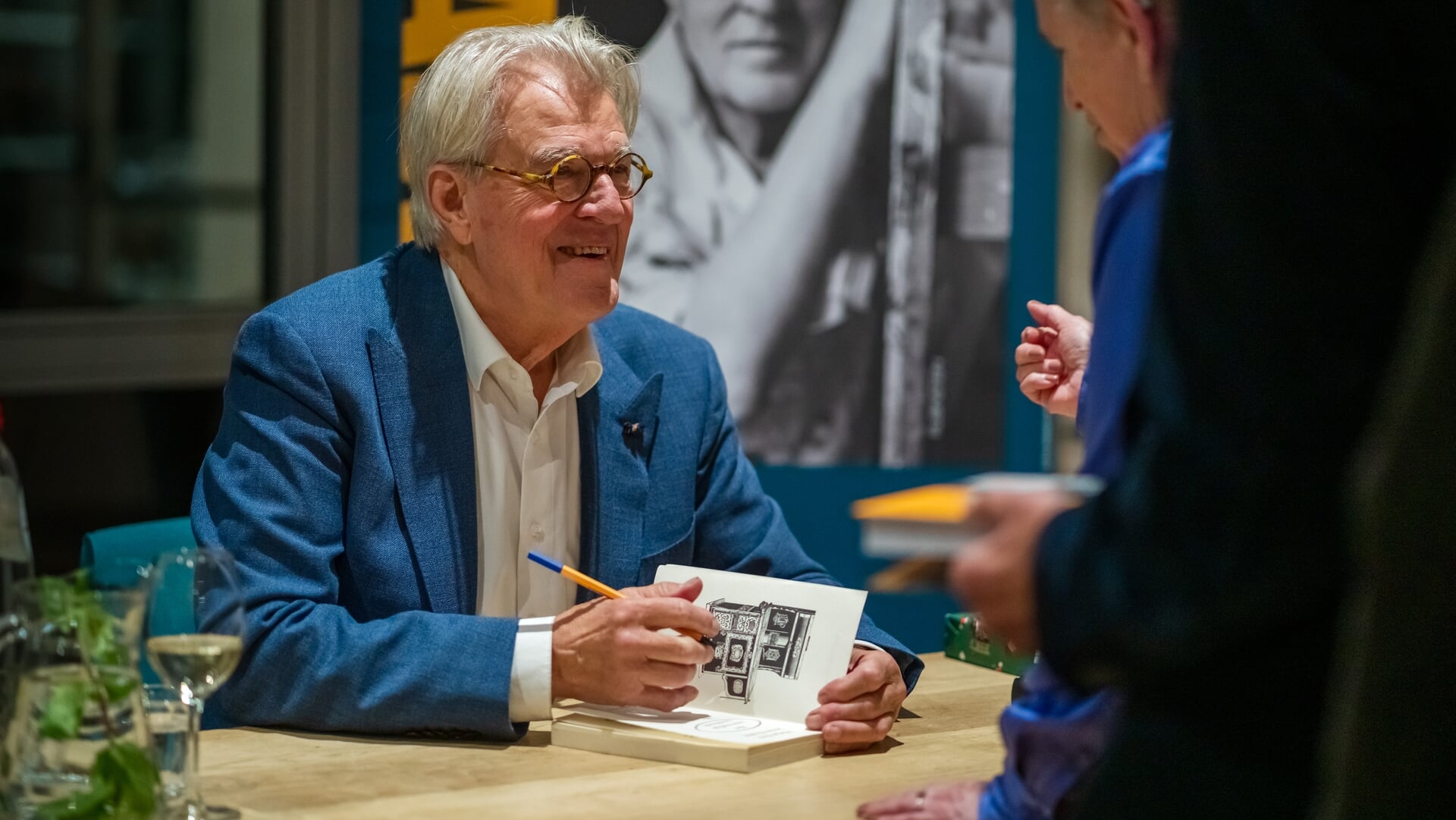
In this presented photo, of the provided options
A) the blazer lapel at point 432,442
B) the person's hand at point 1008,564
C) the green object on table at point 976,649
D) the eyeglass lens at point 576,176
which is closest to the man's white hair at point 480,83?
the eyeglass lens at point 576,176

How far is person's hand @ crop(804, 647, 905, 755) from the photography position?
1.86 meters

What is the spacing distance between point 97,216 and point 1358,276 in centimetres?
492

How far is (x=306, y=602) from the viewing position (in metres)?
2.05

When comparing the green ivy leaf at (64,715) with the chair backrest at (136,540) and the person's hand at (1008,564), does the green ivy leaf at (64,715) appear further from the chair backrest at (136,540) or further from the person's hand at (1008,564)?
the chair backrest at (136,540)

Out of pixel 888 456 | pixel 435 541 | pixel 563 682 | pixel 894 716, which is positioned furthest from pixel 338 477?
pixel 888 456

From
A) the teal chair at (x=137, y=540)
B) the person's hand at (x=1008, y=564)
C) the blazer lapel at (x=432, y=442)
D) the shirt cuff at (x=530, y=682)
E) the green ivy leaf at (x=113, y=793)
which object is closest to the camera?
the person's hand at (x=1008, y=564)

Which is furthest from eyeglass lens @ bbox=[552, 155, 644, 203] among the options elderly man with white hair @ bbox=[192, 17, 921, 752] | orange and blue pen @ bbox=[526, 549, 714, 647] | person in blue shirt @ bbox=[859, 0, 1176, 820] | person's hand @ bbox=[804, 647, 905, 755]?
person in blue shirt @ bbox=[859, 0, 1176, 820]

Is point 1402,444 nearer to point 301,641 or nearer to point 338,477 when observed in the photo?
point 301,641

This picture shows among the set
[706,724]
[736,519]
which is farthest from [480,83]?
[706,724]

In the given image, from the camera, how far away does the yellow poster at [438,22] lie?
13.3ft

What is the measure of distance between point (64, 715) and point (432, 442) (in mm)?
942

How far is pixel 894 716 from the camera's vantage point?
2.01 meters

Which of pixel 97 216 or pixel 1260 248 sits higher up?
pixel 1260 248

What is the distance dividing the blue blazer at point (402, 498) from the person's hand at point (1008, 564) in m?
1.04
